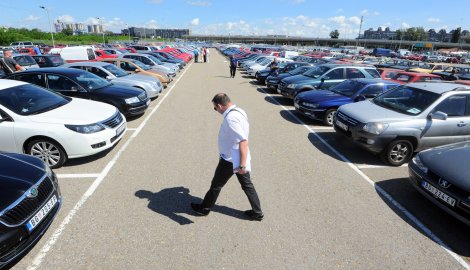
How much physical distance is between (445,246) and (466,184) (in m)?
0.83

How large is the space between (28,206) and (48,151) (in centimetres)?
247

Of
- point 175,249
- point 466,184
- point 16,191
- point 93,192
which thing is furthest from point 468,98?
point 16,191

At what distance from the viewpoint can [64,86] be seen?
756 cm

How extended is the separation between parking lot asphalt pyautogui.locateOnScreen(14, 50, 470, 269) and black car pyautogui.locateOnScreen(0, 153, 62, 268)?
0.35 m

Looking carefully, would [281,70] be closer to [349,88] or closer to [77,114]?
[349,88]

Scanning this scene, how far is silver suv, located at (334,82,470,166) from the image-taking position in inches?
222

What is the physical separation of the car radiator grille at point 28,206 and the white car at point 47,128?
1.78 metres

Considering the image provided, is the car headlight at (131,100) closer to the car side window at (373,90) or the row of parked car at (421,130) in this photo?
the row of parked car at (421,130)

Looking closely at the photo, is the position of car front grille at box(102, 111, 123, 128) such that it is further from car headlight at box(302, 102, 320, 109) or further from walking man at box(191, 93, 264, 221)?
car headlight at box(302, 102, 320, 109)

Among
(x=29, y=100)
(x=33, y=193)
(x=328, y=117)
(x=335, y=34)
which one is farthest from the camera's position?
(x=335, y=34)

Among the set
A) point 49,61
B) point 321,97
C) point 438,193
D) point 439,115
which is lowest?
point 438,193

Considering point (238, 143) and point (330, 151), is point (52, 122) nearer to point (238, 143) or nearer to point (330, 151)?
point (238, 143)

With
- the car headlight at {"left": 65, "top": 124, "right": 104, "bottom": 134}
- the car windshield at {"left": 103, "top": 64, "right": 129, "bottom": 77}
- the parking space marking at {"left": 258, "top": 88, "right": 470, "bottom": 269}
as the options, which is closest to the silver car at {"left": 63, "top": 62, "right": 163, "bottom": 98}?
the car windshield at {"left": 103, "top": 64, "right": 129, "bottom": 77}

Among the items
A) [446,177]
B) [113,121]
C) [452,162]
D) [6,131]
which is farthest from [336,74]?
[6,131]
